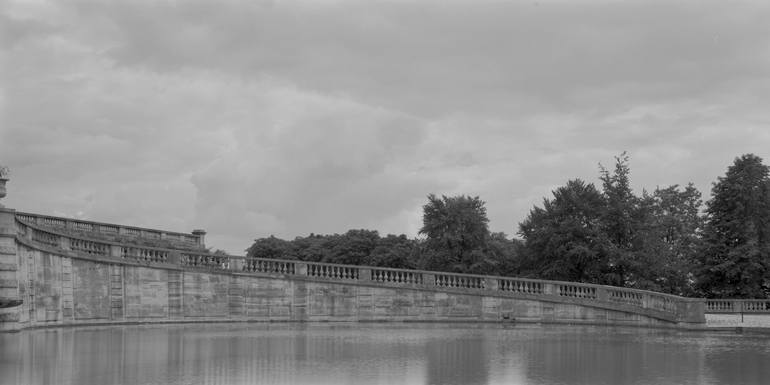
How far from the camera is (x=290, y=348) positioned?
2572 centimetres

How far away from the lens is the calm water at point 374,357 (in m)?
18.3

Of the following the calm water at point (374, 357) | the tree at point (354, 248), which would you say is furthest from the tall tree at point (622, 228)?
the tree at point (354, 248)

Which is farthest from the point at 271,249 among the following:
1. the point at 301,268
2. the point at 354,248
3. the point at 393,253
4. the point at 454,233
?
the point at 301,268

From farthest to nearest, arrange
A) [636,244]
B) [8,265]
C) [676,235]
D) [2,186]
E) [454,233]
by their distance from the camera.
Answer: [676,235]
[454,233]
[636,244]
[2,186]
[8,265]

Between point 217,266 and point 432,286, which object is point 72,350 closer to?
point 217,266

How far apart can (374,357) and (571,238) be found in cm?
3390

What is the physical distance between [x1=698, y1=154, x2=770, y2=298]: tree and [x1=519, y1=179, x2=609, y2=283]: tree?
7.51 metres

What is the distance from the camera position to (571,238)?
54.9 meters

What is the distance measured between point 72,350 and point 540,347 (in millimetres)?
12899

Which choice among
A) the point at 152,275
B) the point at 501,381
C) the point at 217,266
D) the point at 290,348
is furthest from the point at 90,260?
the point at 501,381

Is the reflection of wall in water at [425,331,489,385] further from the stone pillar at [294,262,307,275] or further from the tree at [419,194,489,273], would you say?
the tree at [419,194,489,273]

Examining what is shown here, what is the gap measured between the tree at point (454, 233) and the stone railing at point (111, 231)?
55.9 feet

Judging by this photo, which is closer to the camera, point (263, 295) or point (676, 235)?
point (263, 295)

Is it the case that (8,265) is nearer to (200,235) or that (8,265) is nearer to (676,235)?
(200,235)
